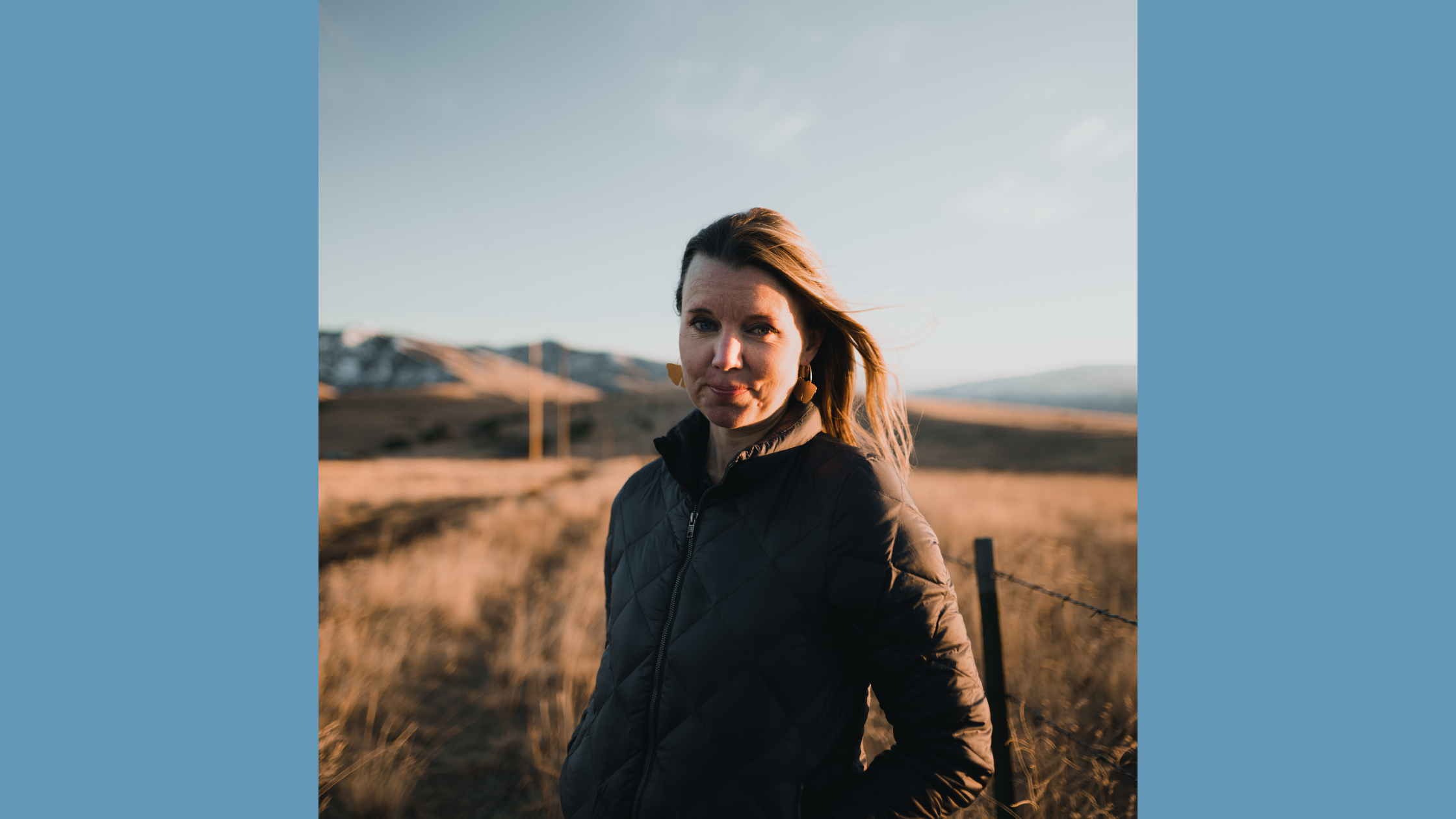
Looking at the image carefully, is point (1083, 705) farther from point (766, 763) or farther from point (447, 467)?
point (447, 467)

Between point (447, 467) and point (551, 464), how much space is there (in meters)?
4.01

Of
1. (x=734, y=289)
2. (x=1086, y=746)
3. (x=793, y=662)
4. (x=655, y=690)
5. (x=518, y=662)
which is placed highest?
(x=734, y=289)

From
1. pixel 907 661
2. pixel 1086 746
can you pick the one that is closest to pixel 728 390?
pixel 907 661

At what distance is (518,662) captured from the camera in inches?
167

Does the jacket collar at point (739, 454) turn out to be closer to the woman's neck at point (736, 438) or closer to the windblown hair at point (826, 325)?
the woman's neck at point (736, 438)

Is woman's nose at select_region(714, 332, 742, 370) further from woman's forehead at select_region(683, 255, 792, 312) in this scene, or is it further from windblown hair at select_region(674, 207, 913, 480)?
windblown hair at select_region(674, 207, 913, 480)

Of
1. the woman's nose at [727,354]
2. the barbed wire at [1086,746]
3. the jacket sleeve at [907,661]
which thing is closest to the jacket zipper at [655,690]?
the woman's nose at [727,354]

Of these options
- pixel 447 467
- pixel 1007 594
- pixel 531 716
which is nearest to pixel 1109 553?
pixel 1007 594

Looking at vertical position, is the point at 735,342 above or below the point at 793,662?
above

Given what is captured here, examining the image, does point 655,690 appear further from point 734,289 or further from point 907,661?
point 734,289

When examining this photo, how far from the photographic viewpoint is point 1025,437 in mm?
29844

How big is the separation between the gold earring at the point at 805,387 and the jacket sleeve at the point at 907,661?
358 mm

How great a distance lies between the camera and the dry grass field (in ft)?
9.56

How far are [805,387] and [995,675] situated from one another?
1557 millimetres
